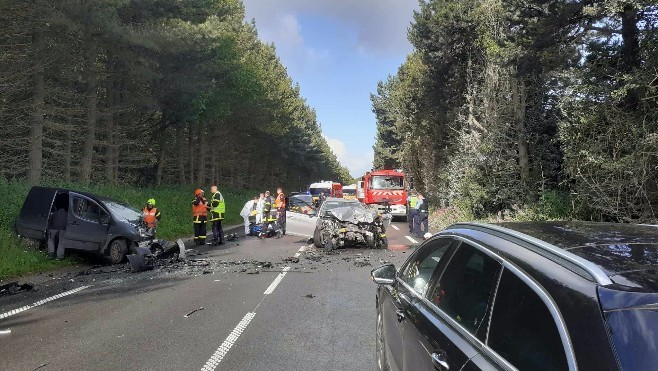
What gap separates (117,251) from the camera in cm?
1273

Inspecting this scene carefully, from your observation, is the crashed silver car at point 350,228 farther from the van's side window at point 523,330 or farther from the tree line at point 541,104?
the van's side window at point 523,330

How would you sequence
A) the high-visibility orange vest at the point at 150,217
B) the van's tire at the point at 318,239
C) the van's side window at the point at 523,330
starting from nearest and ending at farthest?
the van's side window at the point at 523,330
the high-visibility orange vest at the point at 150,217
the van's tire at the point at 318,239

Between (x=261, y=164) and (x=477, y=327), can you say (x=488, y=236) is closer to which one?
(x=477, y=327)

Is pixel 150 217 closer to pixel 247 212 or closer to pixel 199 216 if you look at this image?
pixel 199 216

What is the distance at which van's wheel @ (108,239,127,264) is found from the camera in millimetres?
12633

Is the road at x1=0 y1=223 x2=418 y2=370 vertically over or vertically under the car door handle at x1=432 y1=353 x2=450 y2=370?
under

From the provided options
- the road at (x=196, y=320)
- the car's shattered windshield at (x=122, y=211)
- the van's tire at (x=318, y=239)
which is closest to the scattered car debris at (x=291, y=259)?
the road at (x=196, y=320)

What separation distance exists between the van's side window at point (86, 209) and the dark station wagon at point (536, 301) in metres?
11.1

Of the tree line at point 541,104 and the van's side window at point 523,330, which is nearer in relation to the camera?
the van's side window at point 523,330

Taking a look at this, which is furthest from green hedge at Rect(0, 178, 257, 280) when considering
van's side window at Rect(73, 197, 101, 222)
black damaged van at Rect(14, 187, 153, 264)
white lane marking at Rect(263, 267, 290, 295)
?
white lane marking at Rect(263, 267, 290, 295)

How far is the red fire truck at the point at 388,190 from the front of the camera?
29.1 metres

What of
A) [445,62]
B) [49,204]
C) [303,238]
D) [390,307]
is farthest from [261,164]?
[390,307]

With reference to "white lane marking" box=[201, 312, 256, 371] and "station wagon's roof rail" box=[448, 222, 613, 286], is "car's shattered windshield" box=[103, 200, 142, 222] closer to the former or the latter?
"white lane marking" box=[201, 312, 256, 371]

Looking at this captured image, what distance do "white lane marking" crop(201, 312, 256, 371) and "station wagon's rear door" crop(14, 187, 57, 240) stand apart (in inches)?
297
